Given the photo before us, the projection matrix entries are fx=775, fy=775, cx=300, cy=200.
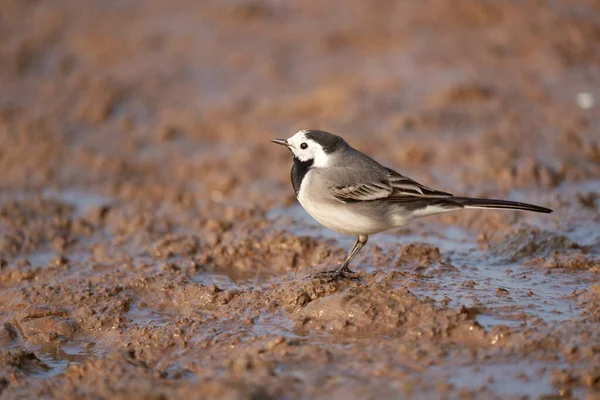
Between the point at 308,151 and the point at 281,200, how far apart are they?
277 cm

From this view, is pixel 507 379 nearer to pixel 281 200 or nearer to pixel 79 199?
pixel 281 200

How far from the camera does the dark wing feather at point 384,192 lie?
21.9 ft

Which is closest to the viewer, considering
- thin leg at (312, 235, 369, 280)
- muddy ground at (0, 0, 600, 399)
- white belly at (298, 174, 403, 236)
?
muddy ground at (0, 0, 600, 399)

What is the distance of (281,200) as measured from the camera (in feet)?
31.9

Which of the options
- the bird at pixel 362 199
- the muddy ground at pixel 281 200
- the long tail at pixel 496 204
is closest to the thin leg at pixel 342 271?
the bird at pixel 362 199

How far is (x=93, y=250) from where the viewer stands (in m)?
8.73

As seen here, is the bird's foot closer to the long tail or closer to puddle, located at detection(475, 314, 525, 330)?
the long tail

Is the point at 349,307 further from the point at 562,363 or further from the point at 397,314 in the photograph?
the point at 562,363

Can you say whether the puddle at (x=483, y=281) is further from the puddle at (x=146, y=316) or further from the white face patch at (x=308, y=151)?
the puddle at (x=146, y=316)

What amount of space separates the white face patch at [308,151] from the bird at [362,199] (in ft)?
0.07

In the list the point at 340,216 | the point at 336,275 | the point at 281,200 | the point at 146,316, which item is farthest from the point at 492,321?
the point at 281,200

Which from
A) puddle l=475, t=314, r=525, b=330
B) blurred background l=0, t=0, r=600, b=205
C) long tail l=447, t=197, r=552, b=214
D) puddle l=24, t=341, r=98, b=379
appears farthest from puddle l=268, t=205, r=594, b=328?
puddle l=24, t=341, r=98, b=379

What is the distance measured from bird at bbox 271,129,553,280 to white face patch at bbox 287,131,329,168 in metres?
0.02

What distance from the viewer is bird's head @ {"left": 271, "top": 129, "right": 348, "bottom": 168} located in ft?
22.8
